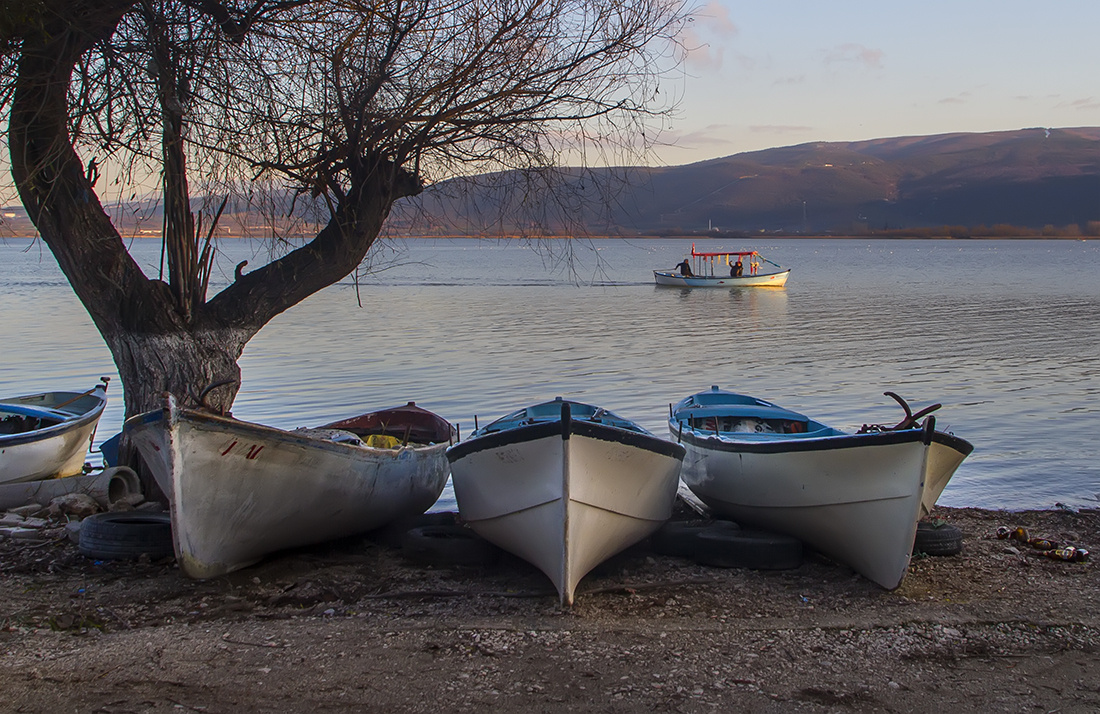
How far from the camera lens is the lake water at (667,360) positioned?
48.3 feet

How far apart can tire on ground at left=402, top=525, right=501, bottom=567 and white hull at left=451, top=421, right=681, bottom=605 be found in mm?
133

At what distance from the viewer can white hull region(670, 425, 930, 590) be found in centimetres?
707

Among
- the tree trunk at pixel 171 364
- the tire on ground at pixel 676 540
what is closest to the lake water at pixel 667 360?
the tree trunk at pixel 171 364

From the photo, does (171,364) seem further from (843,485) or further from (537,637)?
(843,485)

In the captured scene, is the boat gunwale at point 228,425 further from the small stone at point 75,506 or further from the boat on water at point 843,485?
the boat on water at point 843,485

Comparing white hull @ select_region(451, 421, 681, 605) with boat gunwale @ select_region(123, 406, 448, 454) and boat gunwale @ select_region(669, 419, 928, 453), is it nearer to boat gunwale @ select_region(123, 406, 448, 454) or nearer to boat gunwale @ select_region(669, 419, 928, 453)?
boat gunwale @ select_region(669, 419, 928, 453)

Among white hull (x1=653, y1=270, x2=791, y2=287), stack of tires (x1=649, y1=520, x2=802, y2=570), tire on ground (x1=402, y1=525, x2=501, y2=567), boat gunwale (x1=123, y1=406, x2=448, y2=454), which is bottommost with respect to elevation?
white hull (x1=653, y1=270, x2=791, y2=287)

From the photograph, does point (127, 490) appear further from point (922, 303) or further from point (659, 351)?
point (922, 303)

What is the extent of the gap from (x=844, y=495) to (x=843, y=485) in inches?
2.9

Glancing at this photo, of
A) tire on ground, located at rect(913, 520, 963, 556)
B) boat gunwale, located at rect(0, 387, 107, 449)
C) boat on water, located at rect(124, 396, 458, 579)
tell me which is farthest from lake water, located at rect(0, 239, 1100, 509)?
tire on ground, located at rect(913, 520, 963, 556)

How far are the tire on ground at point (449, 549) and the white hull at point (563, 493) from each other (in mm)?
133

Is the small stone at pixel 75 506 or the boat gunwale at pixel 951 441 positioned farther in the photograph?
the small stone at pixel 75 506

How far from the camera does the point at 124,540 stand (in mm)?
7484

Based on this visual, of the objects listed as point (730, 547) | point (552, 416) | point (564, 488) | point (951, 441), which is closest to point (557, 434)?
point (564, 488)
